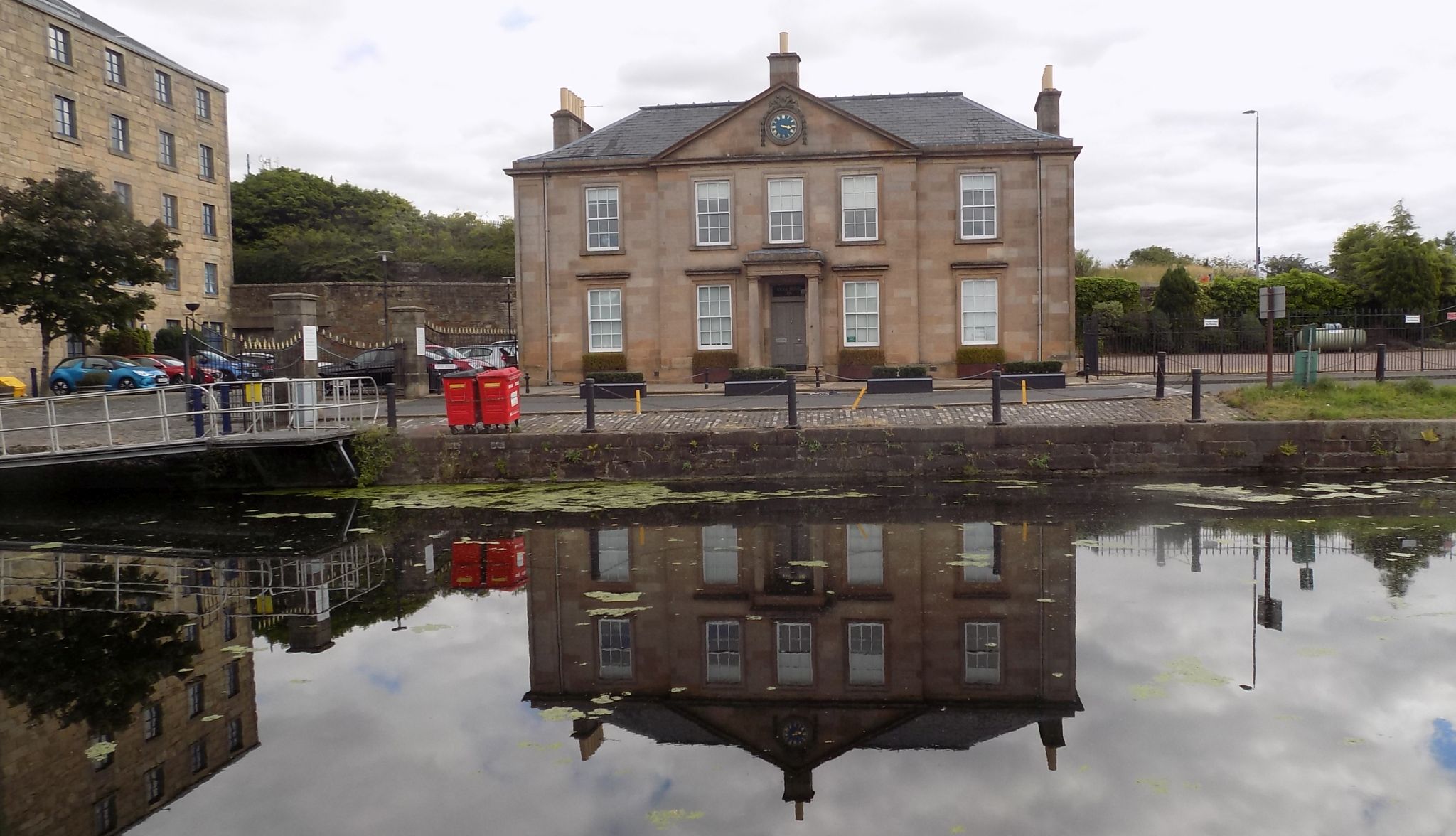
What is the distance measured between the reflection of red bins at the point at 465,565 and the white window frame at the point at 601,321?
18859mm

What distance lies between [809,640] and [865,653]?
530 mm

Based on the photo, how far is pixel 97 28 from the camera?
40.9 m

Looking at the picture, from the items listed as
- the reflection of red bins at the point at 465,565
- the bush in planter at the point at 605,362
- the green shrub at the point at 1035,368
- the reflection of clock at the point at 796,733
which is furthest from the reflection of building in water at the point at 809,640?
the bush in planter at the point at 605,362

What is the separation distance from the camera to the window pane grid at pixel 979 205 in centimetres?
2920

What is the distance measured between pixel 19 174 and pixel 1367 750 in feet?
140

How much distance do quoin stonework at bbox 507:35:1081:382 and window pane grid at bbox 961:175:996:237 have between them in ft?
0.14

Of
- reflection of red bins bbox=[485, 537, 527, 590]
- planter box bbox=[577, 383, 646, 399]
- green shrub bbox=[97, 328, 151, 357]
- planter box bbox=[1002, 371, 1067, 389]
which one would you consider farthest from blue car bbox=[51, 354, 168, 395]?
planter box bbox=[1002, 371, 1067, 389]

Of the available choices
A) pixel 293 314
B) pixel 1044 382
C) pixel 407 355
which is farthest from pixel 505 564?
pixel 1044 382

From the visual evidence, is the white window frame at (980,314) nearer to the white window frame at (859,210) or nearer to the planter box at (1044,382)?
the white window frame at (859,210)

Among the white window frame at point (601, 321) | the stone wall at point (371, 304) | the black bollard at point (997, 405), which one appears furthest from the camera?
the stone wall at point (371, 304)

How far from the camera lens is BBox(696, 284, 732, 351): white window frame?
30000 mm

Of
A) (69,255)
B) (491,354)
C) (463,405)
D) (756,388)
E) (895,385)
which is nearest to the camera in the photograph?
(463,405)

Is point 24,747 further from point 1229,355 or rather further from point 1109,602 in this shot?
point 1229,355

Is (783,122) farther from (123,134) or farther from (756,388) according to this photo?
(123,134)
